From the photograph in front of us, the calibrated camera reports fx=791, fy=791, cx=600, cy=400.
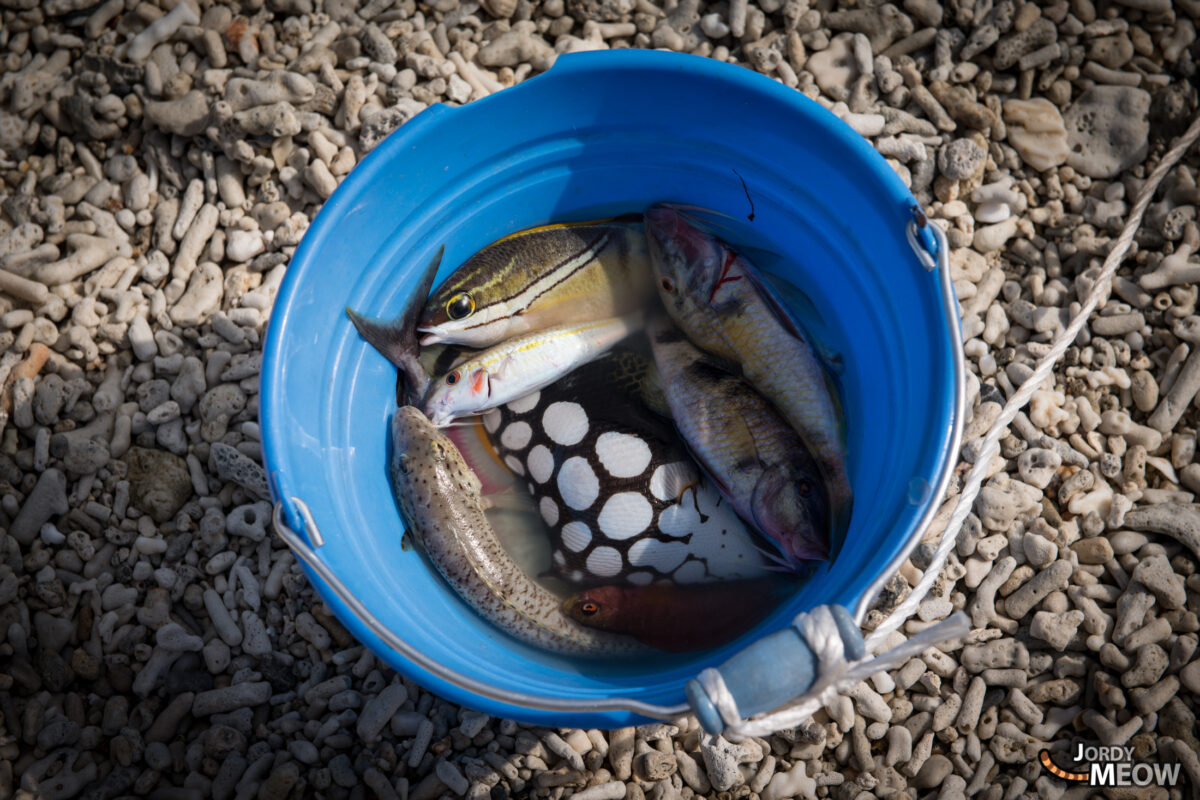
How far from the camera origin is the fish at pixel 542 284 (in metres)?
2.72

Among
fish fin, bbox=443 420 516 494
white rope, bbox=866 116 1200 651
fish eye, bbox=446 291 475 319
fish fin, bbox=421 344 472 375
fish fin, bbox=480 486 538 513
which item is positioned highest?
white rope, bbox=866 116 1200 651

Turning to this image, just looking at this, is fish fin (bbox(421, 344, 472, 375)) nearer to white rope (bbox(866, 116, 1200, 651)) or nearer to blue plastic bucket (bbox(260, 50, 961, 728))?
blue plastic bucket (bbox(260, 50, 961, 728))

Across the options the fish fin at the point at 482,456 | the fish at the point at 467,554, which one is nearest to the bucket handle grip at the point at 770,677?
the fish at the point at 467,554

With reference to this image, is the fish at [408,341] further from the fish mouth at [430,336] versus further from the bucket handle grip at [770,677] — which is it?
the bucket handle grip at [770,677]

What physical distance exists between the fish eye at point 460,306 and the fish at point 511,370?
159 mm

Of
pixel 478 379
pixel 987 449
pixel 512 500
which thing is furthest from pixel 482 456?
pixel 987 449

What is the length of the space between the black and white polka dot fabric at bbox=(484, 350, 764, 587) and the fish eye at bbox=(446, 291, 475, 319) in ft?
1.46

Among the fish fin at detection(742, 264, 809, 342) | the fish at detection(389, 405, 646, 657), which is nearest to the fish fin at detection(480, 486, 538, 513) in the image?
the fish at detection(389, 405, 646, 657)

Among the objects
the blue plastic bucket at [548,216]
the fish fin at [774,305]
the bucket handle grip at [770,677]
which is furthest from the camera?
the fish fin at [774,305]

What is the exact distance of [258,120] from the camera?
3037mm

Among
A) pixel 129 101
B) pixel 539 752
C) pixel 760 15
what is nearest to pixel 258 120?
pixel 129 101

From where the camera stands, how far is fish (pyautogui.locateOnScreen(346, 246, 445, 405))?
2605mm

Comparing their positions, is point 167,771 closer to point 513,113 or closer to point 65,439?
point 65,439

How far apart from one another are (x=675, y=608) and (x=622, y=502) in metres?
0.40
